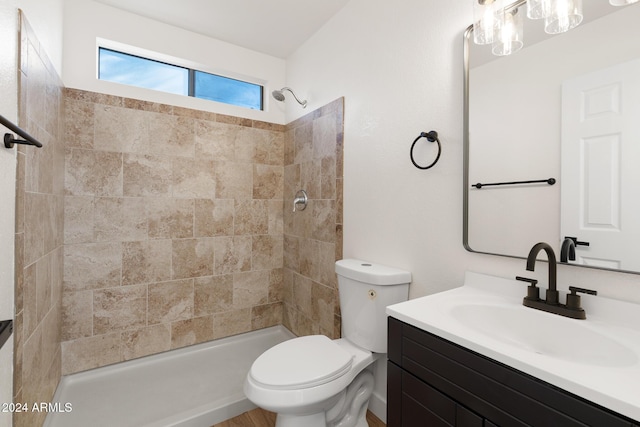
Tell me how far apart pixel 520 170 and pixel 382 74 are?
37.1 inches

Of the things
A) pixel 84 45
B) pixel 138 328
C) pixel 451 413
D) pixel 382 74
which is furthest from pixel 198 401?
pixel 84 45

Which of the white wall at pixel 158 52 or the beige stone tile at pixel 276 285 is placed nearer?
the white wall at pixel 158 52

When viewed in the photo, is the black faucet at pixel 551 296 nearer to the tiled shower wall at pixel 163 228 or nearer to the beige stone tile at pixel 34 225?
the beige stone tile at pixel 34 225

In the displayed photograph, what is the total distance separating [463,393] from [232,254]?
2.02m

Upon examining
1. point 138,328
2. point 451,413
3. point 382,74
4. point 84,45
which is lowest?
point 138,328

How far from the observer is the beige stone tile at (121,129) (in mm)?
1980

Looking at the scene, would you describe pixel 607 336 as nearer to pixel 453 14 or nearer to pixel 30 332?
pixel 453 14

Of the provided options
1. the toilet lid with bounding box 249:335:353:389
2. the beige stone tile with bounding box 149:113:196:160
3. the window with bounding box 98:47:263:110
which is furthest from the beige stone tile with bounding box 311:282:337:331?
the window with bounding box 98:47:263:110

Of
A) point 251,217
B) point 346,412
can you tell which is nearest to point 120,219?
point 251,217

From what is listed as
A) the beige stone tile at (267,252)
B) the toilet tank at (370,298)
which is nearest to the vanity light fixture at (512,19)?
the toilet tank at (370,298)

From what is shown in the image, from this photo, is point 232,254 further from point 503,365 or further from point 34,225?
point 503,365

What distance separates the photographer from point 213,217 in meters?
2.36

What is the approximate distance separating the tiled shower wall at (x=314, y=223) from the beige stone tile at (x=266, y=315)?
71 mm

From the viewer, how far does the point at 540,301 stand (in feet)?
3.19
